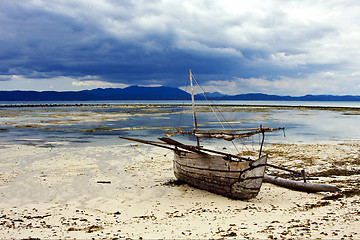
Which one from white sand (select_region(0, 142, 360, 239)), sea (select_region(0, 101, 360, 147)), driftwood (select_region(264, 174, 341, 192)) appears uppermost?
sea (select_region(0, 101, 360, 147))

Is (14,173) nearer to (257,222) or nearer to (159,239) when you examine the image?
(159,239)

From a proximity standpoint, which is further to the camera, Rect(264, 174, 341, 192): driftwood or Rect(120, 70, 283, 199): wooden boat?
Rect(264, 174, 341, 192): driftwood

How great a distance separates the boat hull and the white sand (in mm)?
357

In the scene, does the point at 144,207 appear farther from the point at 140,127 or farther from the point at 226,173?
the point at 140,127

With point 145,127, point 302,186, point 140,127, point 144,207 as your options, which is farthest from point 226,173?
point 140,127

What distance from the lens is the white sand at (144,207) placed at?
7473mm

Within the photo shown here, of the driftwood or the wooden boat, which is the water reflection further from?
the wooden boat

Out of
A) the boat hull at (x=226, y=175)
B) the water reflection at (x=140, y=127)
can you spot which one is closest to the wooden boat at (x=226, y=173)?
the boat hull at (x=226, y=175)

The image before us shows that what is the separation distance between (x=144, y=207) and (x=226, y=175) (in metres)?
3.31

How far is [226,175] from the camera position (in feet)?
34.2

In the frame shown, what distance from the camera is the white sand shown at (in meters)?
7.47

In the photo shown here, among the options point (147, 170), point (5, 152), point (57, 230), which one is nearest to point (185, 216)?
point (57, 230)

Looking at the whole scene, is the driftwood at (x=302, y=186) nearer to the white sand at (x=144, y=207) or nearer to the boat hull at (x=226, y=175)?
the white sand at (x=144, y=207)

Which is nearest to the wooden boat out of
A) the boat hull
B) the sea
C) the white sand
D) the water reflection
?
the boat hull
